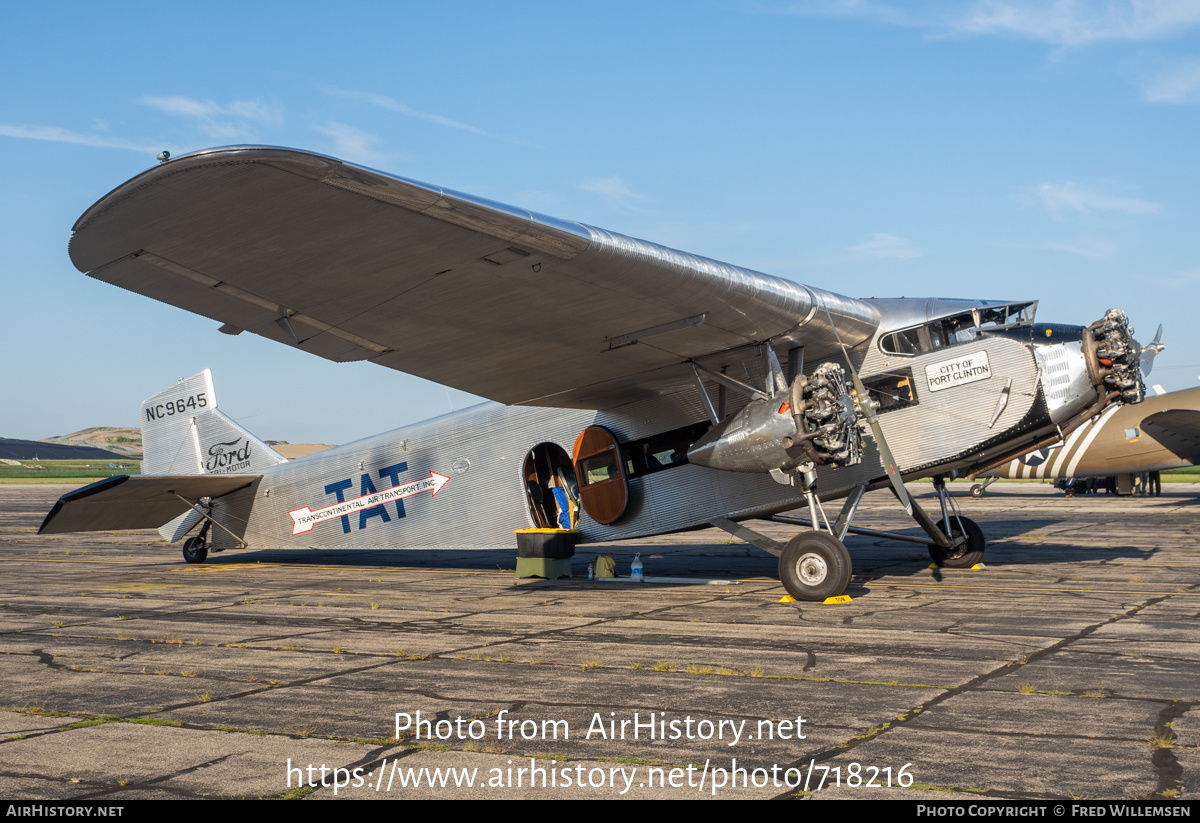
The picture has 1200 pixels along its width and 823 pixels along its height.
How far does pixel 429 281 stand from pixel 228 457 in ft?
40.1

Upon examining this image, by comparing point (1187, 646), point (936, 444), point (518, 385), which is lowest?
point (1187, 646)

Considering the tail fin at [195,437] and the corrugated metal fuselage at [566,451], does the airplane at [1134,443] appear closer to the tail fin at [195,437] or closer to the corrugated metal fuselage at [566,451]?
the corrugated metal fuselage at [566,451]

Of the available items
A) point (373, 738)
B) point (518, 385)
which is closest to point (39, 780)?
point (373, 738)

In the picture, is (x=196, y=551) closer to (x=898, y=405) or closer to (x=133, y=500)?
(x=133, y=500)

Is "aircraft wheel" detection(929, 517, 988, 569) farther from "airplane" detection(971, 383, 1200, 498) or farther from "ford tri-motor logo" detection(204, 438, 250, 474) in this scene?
"airplane" detection(971, 383, 1200, 498)

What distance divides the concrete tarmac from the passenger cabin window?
3.44 meters

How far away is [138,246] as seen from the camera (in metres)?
8.71

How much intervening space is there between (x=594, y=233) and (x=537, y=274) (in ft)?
3.04

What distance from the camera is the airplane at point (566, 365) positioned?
28.1ft

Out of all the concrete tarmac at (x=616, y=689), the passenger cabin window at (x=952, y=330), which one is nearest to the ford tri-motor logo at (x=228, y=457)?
the concrete tarmac at (x=616, y=689)

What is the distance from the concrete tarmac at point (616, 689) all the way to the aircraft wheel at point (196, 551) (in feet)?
14.7

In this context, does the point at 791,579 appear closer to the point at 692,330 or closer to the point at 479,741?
the point at 692,330

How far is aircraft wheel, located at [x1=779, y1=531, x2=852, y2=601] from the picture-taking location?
11.8m

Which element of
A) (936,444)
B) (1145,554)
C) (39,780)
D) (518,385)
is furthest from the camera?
(1145,554)
